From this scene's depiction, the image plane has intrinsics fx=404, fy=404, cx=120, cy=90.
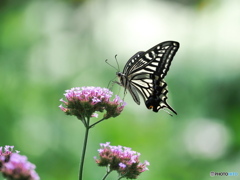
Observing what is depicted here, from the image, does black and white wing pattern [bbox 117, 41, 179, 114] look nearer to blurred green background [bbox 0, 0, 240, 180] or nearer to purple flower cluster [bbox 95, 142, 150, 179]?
purple flower cluster [bbox 95, 142, 150, 179]

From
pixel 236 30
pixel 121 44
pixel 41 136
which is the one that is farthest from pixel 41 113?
pixel 236 30

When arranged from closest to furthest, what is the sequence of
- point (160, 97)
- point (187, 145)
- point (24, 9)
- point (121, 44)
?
point (160, 97)
point (187, 145)
point (121, 44)
point (24, 9)

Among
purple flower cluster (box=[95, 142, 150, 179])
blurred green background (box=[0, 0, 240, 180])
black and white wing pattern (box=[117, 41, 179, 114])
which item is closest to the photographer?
purple flower cluster (box=[95, 142, 150, 179])

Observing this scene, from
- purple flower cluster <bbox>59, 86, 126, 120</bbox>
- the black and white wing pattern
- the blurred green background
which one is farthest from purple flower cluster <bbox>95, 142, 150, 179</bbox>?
the blurred green background

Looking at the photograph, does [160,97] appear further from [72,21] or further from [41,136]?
[72,21]

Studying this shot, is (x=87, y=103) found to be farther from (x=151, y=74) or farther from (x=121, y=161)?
(x=151, y=74)

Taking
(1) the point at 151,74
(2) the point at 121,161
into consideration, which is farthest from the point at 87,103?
(1) the point at 151,74

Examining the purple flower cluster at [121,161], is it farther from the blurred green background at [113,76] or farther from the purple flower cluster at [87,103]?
the blurred green background at [113,76]
